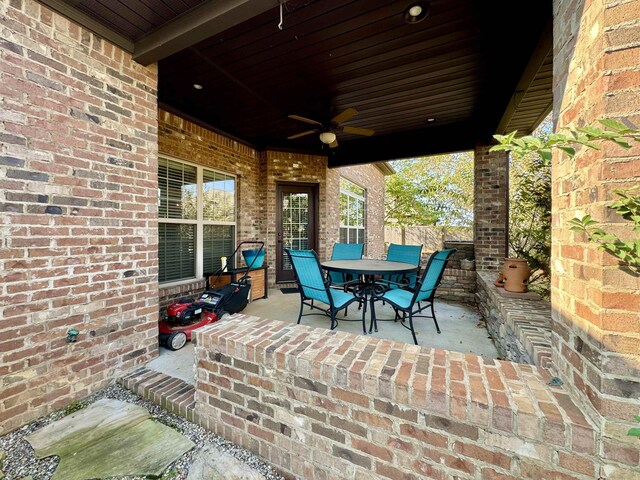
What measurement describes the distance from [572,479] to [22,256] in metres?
2.92

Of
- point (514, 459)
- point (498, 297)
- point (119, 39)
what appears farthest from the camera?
point (498, 297)

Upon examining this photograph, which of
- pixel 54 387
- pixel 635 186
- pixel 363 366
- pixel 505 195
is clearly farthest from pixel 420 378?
pixel 505 195

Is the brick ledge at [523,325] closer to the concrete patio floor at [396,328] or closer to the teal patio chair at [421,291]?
the concrete patio floor at [396,328]

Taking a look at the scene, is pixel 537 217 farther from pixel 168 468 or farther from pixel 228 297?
pixel 168 468

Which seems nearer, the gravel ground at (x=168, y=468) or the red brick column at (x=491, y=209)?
the gravel ground at (x=168, y=468)

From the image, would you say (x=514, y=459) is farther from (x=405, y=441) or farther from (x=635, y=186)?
(x=635, y=186)

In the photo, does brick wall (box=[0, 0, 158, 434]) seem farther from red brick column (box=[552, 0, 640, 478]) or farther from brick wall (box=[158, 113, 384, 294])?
red brick column (box=[552, 0, 640, 478])

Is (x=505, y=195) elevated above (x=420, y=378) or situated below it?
above

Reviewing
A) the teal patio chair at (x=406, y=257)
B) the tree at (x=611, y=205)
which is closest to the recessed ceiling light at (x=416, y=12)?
the tree at (x=611, y=205)

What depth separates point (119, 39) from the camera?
7.00ft

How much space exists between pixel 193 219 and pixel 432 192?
10187mm

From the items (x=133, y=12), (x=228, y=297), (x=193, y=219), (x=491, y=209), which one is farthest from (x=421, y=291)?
(x=133, y=12)

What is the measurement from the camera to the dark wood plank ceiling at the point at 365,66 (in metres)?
2.05

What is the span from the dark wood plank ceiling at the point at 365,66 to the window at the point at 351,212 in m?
2.85
